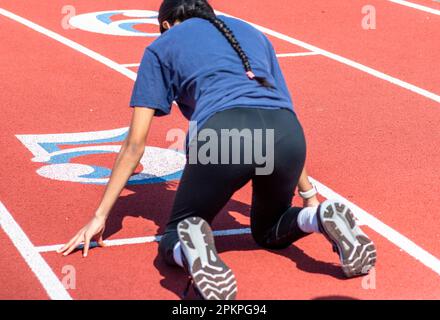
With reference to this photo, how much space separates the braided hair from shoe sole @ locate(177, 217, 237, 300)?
3.07ft

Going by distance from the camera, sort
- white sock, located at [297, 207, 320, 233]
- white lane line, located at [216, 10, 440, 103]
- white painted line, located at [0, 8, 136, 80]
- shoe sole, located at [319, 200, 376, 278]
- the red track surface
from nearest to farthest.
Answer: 1. shoe sole, located at [319, 200, 376, 278]
2. white sock, located at [297, 207, 320, 233]
3. the red track surface
4. white lane line, located at [216, 10, 440, 103]
5. white painted line, located at [0, 8, 136, 80]

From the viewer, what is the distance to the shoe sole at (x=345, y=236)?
5.59 meters

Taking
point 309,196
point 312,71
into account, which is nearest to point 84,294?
point 309,196

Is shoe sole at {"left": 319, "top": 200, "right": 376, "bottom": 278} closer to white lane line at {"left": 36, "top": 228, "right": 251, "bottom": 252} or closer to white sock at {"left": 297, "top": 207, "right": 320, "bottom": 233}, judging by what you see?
white sock at {"left": 297, "top": 207, "right": 320, "bottom": 233}

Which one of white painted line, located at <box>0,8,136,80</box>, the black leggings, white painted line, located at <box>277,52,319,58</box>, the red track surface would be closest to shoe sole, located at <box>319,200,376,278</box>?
the red track surface

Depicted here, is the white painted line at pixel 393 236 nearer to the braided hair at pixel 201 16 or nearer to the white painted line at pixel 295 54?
the braided hair at pixel 201 16

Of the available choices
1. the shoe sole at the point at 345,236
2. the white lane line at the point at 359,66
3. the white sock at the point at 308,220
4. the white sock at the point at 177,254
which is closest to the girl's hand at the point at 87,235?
the white sock at the point at 177,254

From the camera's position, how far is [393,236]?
6648 millimetres

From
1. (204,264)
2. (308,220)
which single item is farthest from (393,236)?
(204,264)

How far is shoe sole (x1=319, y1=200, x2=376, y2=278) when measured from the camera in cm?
559

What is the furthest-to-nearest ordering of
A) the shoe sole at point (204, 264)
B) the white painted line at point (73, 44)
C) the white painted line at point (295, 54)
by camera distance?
the white painted line at point (295, 54)
the white painted line at point (73, 44)
the shoe sole at point (204, 264)

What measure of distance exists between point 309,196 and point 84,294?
1.55m

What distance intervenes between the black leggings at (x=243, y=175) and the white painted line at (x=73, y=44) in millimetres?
5370

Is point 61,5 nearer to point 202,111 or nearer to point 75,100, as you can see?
point 75,100
